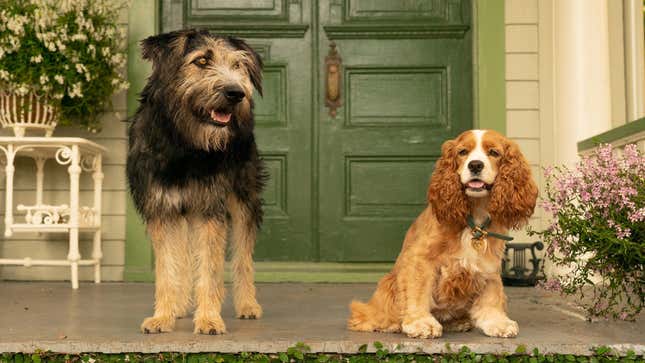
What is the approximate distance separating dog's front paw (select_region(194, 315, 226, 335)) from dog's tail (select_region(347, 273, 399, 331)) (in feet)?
2.08

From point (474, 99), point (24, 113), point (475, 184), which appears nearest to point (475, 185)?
point (475, 184)

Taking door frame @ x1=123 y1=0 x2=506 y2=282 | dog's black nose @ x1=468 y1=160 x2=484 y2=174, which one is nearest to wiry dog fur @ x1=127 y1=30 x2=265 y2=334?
dog's black nose @ x1=468 y1=160 x2=484 y2=174

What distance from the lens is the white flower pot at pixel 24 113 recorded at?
6.27m

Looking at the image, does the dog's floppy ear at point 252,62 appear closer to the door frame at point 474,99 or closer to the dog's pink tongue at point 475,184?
the dog's pink tongue at point 475,184

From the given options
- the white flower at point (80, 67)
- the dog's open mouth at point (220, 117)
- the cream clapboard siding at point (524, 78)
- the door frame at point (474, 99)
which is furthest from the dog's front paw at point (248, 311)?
the cream clapboard siding at point (524, 78)

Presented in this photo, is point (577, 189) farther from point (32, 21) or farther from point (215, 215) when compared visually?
point (32, 21)

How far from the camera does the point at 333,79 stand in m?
6.95

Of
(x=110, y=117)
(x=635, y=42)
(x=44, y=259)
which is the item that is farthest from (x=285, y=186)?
(x=635, y=42)

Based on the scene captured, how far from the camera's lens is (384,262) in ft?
22.6

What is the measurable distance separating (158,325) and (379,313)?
1.03m

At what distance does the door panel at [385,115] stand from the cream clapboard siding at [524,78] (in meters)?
0.35

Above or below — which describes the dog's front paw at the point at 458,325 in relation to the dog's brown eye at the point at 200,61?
below

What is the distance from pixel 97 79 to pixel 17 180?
1.28m

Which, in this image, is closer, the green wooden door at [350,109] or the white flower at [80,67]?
the white flower at [80,67]
